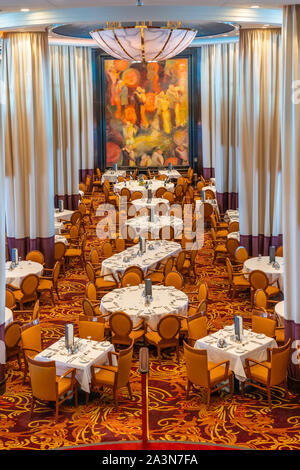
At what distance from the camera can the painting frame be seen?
23.9 metres

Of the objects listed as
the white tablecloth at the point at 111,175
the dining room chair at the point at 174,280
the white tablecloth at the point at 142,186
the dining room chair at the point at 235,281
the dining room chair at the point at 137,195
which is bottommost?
the dining room chair at the point at 235,281

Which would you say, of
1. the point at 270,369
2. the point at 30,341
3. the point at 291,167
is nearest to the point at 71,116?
the point at 30,341

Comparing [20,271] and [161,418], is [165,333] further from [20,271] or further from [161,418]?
[20,271]

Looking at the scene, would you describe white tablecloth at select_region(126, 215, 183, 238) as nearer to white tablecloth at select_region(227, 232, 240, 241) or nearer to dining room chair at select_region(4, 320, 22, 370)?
white tablecloth at select_region(227, 232, 240, 241)

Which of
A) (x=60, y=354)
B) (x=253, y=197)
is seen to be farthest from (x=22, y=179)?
(x=60, y=354)

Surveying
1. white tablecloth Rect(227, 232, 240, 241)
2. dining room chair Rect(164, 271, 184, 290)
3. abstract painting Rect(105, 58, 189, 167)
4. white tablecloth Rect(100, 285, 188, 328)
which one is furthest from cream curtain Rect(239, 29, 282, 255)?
abstract painting Rect(105, 58, 189, 167)

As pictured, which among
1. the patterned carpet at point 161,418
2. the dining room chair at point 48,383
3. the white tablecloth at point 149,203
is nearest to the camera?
the patterned carpet at point 161,418

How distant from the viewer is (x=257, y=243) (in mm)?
13602

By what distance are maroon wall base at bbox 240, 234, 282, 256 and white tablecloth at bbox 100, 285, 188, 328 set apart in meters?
3.38

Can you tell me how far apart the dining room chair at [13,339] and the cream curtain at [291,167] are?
3.73 metres

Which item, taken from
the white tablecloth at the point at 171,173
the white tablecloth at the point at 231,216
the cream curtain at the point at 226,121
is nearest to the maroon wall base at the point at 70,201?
the cream curtain at the point at 226,121

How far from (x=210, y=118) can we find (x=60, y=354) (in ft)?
52.1

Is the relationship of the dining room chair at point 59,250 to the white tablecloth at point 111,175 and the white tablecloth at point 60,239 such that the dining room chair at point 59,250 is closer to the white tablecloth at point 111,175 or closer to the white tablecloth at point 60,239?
the white tablecloth at point 60,239

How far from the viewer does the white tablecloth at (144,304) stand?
977 centimetres
